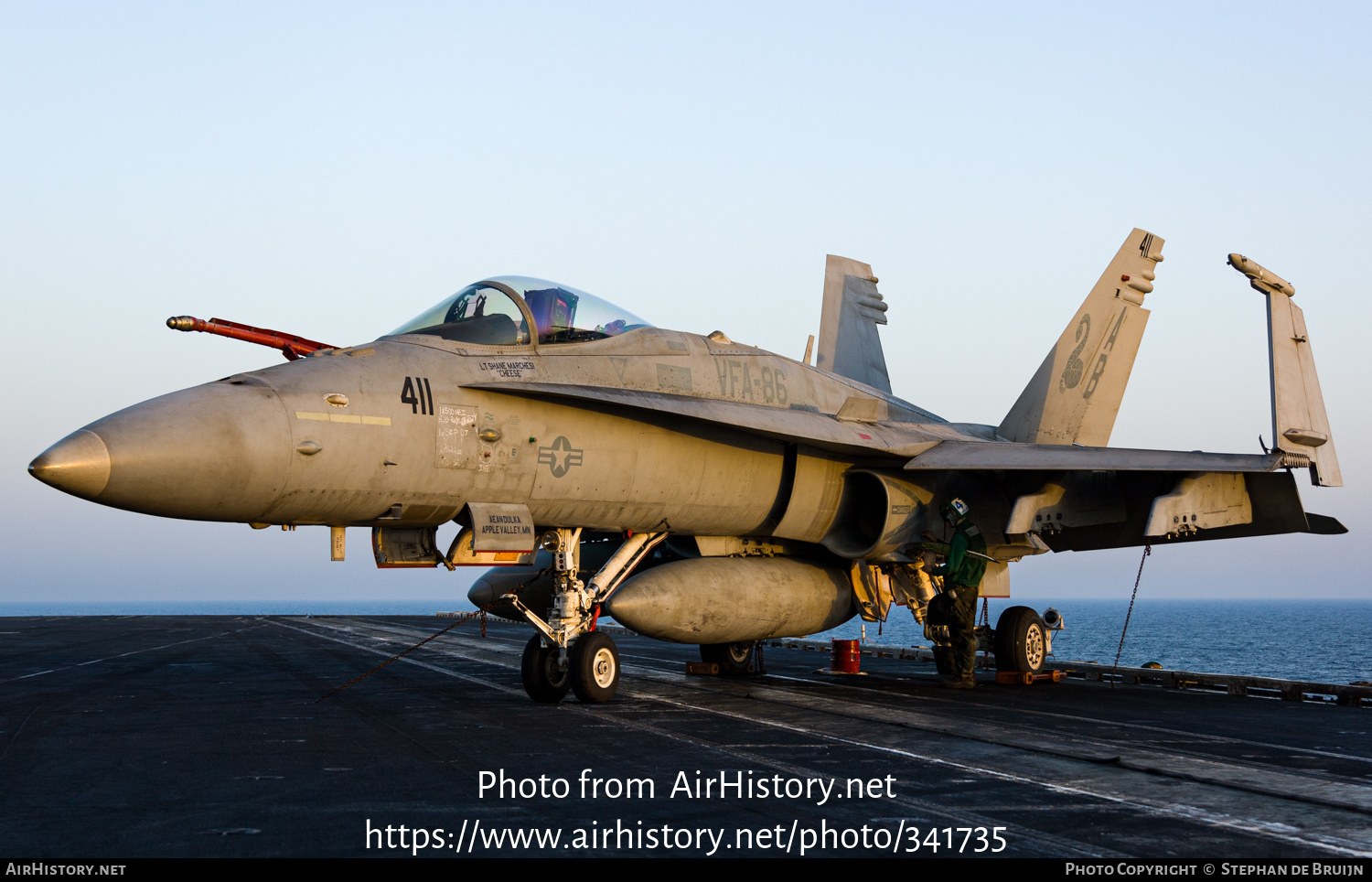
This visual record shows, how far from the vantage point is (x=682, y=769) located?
5965 mm

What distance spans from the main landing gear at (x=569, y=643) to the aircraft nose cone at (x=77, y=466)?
3.89 m

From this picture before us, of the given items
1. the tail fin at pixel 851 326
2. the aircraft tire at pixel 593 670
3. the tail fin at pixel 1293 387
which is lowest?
the aircraft tire at pixel 593 670

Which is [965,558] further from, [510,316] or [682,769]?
[682,769]

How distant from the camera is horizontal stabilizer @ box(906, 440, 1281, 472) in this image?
1075cm

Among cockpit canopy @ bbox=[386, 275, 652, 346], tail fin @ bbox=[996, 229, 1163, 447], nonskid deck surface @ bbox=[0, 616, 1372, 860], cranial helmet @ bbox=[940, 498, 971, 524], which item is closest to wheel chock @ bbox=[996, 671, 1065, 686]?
nonskid deck surface @ bbox=[0, 616, 1372, 860]

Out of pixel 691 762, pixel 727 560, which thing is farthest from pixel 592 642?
pixel 691 762

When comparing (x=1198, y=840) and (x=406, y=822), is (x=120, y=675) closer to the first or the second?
(x=406, y=822)

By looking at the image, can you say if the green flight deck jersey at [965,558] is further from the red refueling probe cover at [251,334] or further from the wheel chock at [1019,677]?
the red refueling probe cover at [251,334]

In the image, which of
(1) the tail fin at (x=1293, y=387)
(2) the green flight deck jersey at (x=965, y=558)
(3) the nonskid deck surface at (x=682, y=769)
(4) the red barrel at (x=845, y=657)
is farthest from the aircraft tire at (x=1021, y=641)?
(1) the tail fin at (x=1293, y=387)

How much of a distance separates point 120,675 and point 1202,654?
52.7 metres

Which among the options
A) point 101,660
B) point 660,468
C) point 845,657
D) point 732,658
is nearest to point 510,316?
point 660,468

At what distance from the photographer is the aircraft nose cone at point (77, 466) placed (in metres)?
6.37

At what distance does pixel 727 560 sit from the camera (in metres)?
11.2

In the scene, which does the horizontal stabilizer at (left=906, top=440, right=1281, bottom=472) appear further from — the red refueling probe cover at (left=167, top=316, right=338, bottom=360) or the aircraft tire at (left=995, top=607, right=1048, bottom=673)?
the red refueling probe cover at (left=167, top=316, right=338, bottom=360)
